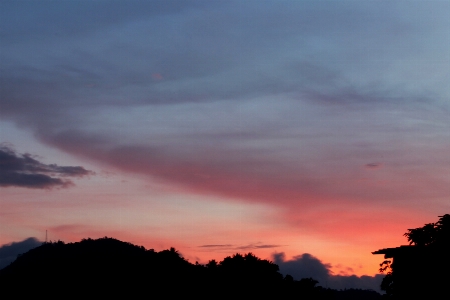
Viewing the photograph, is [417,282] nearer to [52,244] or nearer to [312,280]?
[312,280]

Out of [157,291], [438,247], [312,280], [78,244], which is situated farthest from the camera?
[78,244]

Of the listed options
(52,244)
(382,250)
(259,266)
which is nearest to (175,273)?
(259,266)

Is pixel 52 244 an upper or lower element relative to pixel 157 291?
upper

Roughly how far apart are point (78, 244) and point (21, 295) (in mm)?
55626

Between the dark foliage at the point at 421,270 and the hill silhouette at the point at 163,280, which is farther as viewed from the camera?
the hill silhouette at the point at 163,280

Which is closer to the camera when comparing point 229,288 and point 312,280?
point 229,288

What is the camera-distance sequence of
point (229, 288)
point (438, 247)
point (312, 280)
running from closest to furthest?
point (438, 247) → point (229, 288) → point (312, 280)

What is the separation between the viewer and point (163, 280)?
7181cm

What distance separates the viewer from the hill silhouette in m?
69.2

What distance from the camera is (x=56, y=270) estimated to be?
80938 mm

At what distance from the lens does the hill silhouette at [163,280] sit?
69188 mm

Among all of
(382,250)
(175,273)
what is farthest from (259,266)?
(382,250)

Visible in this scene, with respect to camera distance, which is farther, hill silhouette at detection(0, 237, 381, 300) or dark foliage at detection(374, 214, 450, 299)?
hill silhouette at detection(0, 237, 381, 300)

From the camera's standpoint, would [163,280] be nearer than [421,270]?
No
